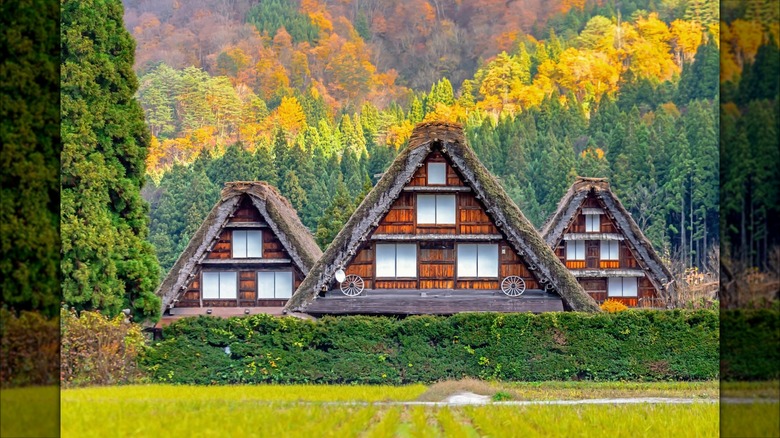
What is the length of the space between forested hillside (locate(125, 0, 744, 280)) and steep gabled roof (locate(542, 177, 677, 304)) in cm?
1545

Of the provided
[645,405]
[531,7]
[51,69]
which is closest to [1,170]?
[51,69]

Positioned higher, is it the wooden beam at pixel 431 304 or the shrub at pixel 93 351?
the wooden beam at pixel 431 304

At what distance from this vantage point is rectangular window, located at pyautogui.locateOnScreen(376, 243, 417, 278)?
37.6m

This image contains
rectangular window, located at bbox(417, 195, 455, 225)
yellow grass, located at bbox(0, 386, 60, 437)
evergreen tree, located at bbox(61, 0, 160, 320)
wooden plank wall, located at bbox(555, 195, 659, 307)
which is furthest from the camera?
wooden plank wall, located at bbox(555, 195, 659, 307)

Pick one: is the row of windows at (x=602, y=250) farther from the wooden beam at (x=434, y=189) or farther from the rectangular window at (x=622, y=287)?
the wooden beam at (x=434, y=189)

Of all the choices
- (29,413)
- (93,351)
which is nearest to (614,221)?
(93,351)

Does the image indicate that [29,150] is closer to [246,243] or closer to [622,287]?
[246,243]

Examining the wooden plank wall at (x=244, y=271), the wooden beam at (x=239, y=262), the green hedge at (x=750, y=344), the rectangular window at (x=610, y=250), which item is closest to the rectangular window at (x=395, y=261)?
the wooden plank wall at (x=244, y=271)

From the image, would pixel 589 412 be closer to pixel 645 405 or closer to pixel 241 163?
pixel 645 405

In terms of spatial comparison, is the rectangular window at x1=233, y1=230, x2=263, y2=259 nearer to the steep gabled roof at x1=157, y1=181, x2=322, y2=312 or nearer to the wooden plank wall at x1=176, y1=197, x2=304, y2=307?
the wooden plank wall at x1=176, y1=197, x2=304, y2=307

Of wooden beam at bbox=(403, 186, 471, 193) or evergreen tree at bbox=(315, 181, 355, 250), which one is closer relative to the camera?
wooden beam at bbox=(403, 186, 471, 193)

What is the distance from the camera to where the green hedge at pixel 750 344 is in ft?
41.7

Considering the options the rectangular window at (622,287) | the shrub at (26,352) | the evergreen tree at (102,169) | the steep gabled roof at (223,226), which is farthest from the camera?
the rectangular window at (622,287)

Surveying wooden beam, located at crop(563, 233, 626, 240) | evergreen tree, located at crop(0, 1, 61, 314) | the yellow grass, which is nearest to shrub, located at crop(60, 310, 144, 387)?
evergreen tree, located at crop(0, 1, 61, 314)
